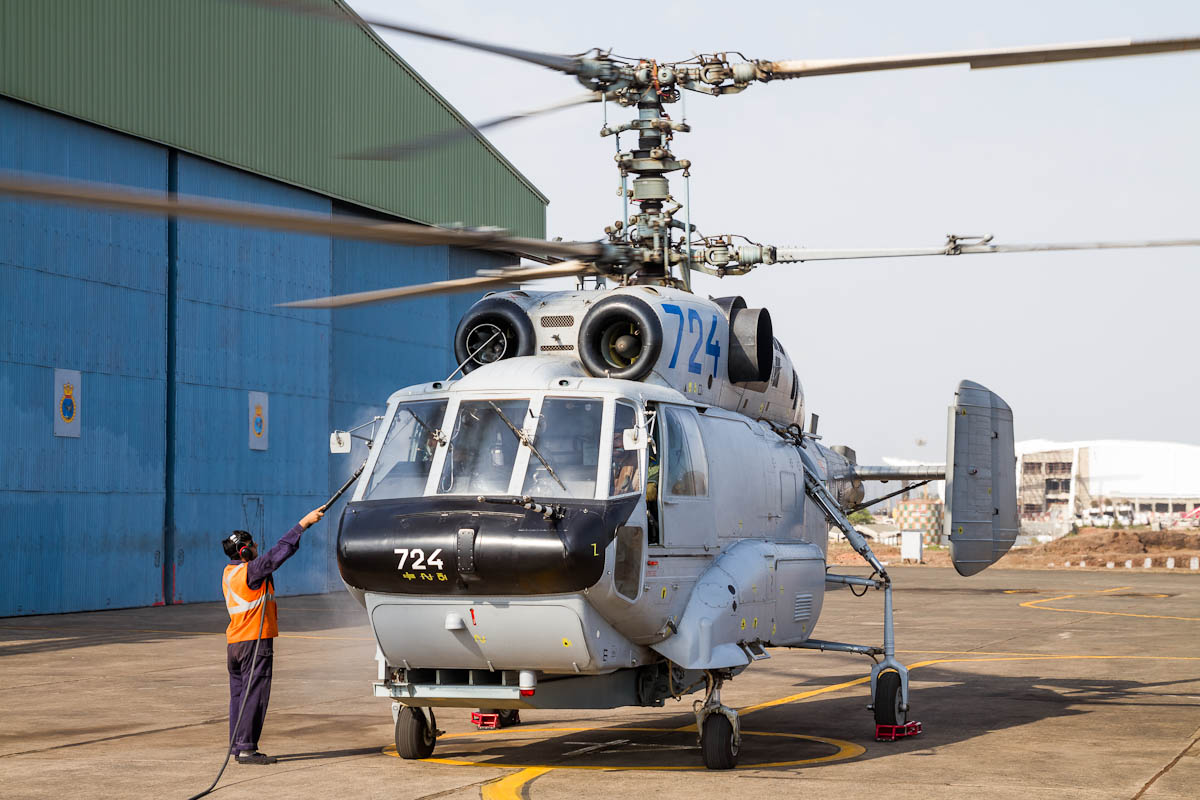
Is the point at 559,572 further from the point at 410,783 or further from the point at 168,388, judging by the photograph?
the point at 168,388

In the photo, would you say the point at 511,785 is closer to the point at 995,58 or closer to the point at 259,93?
the point at 995,58

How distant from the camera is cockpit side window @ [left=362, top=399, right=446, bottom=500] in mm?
10305

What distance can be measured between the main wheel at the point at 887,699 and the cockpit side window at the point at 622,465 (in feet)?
11.9

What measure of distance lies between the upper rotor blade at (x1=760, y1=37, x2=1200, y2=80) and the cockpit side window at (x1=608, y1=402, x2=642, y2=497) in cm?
291

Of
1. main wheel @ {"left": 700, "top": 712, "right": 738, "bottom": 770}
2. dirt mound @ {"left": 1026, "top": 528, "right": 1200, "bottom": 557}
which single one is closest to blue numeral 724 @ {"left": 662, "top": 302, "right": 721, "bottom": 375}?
main wheel @ {"left": 700, "top": 712, "right": 738, "bottom": 770}

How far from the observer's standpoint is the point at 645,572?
9.96 m

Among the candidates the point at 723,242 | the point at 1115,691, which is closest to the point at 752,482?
the point at 723,242

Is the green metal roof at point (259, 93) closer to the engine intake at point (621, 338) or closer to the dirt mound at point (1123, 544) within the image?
the engine intake at point (621, 338)

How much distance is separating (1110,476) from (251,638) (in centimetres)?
14748

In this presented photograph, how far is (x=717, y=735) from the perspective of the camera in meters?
10.5

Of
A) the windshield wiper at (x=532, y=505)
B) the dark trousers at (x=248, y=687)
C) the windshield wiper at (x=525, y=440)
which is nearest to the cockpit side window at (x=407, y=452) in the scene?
the windshield wiper at (x=525, y=440)

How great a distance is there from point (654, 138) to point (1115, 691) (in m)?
8.97

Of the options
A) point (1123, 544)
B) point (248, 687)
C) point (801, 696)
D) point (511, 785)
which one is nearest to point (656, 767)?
point (511, 785)

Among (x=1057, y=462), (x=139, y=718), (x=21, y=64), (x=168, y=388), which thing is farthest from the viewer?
(x=1057, y=462)
